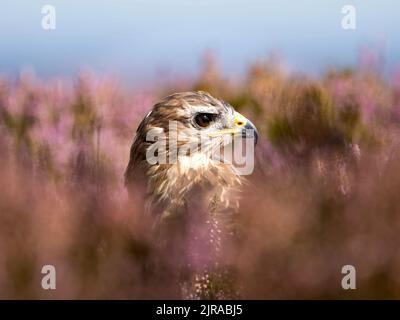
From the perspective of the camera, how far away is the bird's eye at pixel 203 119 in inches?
183

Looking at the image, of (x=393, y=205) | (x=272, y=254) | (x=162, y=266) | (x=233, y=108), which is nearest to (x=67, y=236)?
(x=162, y=266)

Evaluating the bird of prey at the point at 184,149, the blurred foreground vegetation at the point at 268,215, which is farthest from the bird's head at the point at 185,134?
the blurred foreground vegetation at the point at 268,215

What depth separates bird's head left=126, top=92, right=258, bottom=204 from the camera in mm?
4566

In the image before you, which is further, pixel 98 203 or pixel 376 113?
pixel 376 113

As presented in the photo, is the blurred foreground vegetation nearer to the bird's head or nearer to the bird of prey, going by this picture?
the bird of prey

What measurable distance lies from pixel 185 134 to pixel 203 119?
0.18 m

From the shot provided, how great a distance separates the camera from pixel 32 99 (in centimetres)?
405

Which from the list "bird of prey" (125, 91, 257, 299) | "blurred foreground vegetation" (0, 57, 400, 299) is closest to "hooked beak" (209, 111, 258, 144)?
"bird of prey" (125, 91, 257, 299)

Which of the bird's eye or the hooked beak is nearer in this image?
the hooked beak

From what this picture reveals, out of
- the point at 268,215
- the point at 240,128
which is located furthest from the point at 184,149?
the point at 268,215

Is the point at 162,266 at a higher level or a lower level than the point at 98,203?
lower

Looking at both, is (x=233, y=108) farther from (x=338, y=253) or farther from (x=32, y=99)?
(x=338, y=253)

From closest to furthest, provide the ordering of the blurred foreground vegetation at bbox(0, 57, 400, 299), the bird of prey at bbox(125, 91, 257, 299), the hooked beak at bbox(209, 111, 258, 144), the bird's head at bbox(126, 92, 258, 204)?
the blurred foreground vegetation at bbox(0, 57, 400, 299), the hooked beak at bbox(209, 111, 258, 144), the bird of prey at bbox(125, 91, 257, 299), the bird's head at bbox(126, 92, 258, 204)
